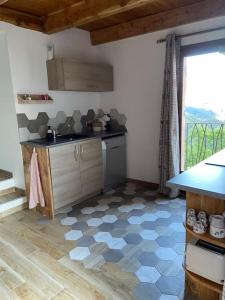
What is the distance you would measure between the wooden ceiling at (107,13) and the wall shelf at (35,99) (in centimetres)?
83

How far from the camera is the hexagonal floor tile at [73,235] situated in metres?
2.33

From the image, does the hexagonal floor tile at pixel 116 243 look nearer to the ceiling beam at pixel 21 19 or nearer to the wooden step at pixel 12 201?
the wooden step at pixel 12 201

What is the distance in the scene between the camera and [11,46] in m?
2.81

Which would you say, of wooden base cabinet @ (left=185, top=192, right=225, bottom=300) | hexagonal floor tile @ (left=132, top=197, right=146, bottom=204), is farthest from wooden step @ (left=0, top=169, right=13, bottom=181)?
wooden base cabinet @ (left=185, top=192, right=225, bottom=300)

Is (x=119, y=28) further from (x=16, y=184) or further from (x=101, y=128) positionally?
(x=16, y=184)

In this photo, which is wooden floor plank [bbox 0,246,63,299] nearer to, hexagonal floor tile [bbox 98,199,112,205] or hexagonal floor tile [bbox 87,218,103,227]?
hexagonal floor tile [bbox 87,218,103,227]

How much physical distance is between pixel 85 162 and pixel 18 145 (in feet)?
2.91

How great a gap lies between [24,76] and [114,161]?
68.0 inches

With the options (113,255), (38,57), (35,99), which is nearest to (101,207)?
(113,255)

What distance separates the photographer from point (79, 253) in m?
2.10

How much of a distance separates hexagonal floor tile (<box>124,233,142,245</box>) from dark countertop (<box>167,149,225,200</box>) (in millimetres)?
1027

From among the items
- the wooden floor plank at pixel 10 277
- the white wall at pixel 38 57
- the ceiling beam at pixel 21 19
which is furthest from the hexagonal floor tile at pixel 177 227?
the ceiling beam at pixel 21 19

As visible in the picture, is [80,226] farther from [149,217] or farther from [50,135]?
[50,135]

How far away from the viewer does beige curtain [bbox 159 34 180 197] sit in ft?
9.83
